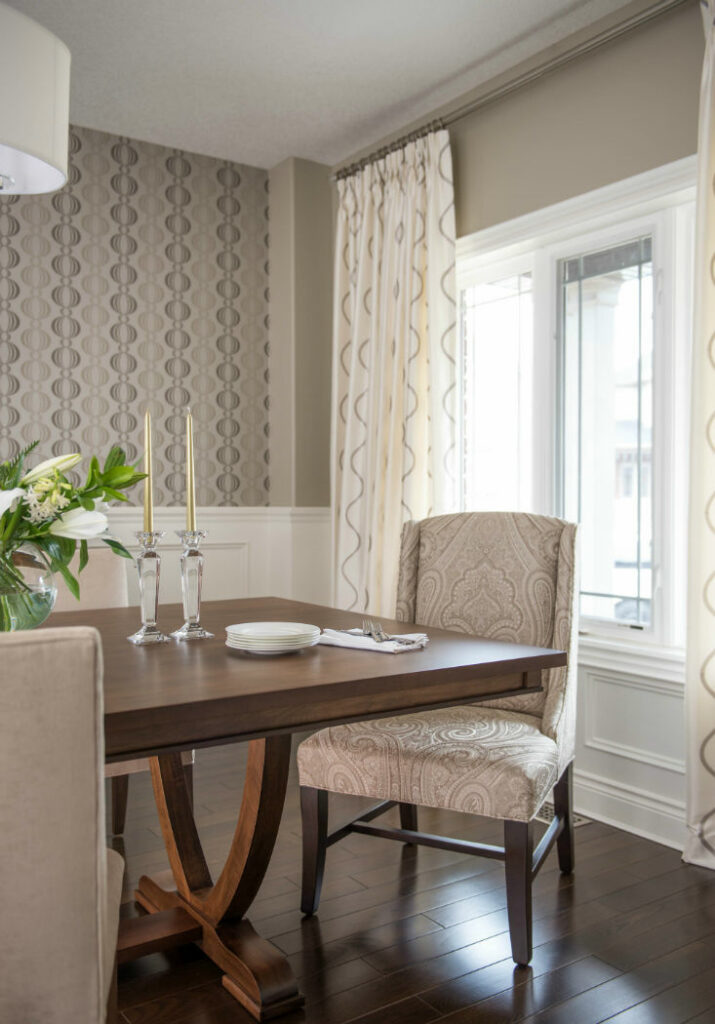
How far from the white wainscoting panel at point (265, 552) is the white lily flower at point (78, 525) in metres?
2.77

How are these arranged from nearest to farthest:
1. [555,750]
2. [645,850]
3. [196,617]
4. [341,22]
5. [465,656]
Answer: [465,656] → [196,617] → [555,750] → [645,850] → [341,22]

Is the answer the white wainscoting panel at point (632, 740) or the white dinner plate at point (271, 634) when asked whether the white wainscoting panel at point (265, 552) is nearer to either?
the white wainscoting panel at point (632, 740)

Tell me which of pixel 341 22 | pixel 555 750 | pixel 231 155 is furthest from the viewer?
pixel 231 155

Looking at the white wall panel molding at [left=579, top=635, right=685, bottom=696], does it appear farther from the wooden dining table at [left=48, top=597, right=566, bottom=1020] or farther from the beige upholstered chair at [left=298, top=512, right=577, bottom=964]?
the wooden dining table at [left=48, top=597, right=566, bottom=1020]

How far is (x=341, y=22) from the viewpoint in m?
3.04

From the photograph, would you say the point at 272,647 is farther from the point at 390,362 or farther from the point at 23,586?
the point at 390,362

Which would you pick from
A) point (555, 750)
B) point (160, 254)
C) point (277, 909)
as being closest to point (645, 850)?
point (555, 750)

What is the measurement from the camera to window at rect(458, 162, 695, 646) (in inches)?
110

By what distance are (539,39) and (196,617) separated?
249 cm

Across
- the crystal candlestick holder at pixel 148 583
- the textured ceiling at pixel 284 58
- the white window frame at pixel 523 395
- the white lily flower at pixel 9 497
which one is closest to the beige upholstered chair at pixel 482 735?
the crystal candlestick holder at pixel 148 583

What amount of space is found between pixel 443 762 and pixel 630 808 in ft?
3.77

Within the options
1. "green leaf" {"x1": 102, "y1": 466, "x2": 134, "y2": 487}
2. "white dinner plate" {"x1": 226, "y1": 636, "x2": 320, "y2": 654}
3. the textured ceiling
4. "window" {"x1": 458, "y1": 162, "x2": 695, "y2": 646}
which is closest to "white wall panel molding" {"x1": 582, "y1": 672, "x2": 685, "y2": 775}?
"window" {"x1": 458, "y1": 162, "x2": 695, "y2": 646}

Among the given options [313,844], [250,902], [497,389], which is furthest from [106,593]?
[497,389]

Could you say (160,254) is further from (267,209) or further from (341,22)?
(341,22)
